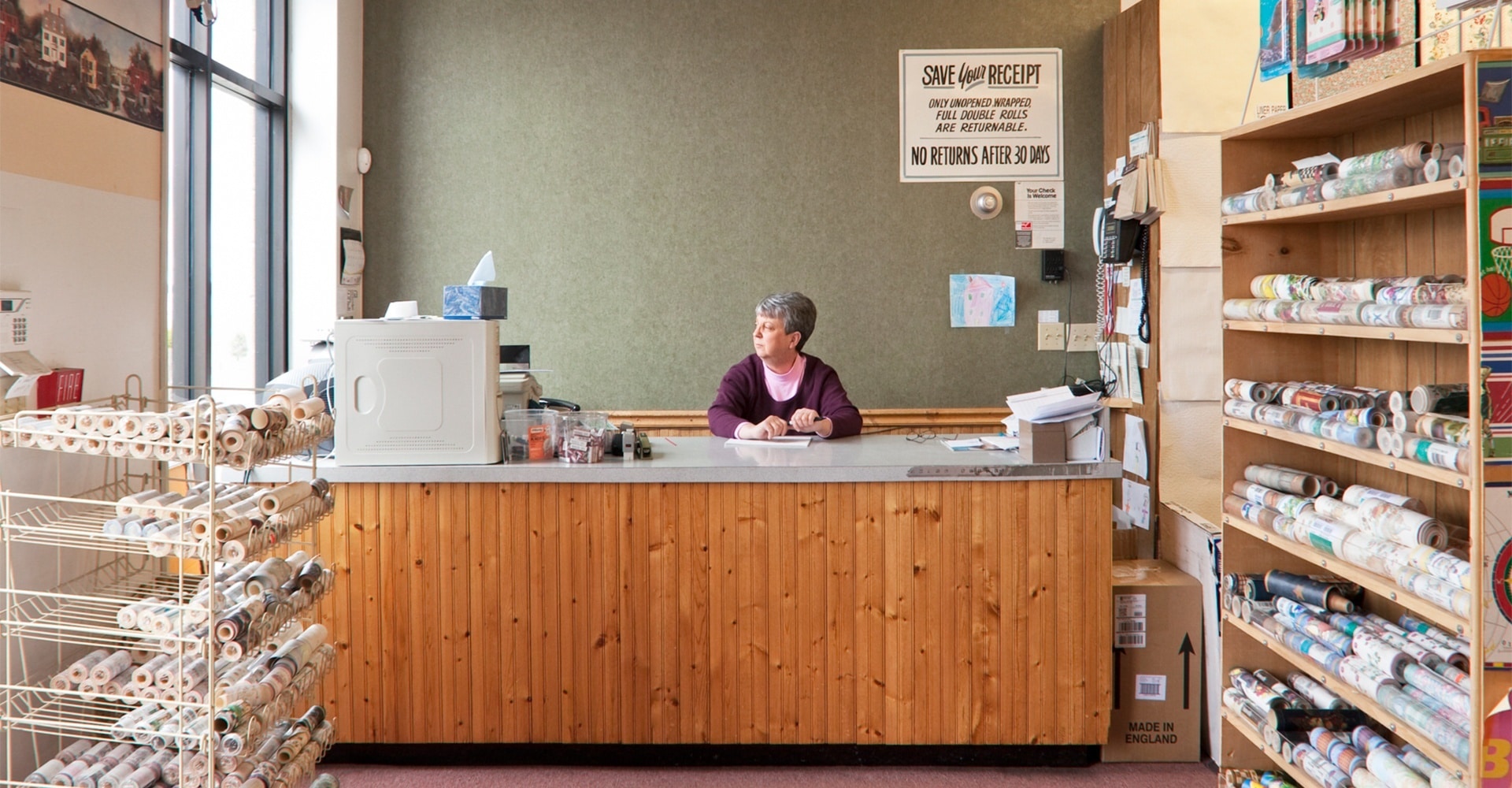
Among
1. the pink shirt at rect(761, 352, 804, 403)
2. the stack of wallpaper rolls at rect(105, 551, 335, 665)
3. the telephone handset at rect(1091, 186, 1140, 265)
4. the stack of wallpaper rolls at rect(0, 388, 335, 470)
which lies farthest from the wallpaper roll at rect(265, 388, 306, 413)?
the telephone handset at rect(1091, 186, 1140, 265)

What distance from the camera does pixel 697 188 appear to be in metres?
4.77

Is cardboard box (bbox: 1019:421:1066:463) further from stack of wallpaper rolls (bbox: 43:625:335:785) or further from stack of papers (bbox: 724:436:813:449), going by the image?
stack of wallpaper rolls (bbox: 43:625:335:785)

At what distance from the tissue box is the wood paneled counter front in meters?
0.44

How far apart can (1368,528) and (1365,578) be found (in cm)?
13

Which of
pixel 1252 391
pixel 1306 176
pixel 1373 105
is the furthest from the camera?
pixel 1252 391

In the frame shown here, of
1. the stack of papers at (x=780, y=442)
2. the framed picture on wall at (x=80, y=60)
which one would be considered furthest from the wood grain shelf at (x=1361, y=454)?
the framed picture on wall at (x=80, y=60)

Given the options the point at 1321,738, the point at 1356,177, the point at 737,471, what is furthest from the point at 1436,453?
the point at 737,471

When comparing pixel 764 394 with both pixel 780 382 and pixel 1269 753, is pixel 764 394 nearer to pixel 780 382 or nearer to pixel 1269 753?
pixel 780 382

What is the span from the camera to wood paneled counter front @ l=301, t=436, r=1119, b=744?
3.07 metres

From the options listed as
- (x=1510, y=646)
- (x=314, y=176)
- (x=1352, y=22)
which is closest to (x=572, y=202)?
(x=314, y=176)

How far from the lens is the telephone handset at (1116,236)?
13.5 ft

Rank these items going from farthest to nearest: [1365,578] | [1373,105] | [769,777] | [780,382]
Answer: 1. [780,382]
2. [769,777]
3. [1373,105]
4. [1365,578]

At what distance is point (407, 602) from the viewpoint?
3115 millimetres

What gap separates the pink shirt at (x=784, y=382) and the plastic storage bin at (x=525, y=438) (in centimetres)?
111
